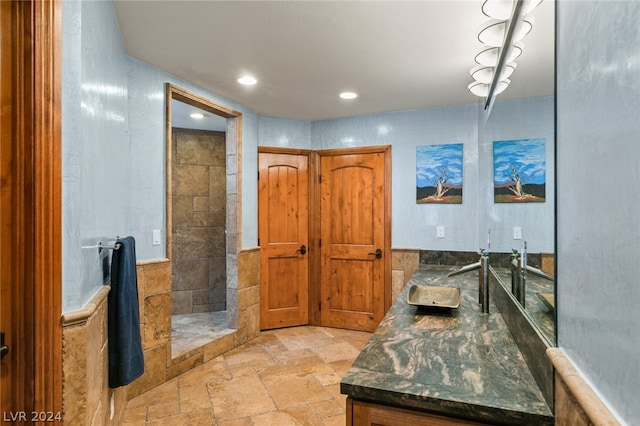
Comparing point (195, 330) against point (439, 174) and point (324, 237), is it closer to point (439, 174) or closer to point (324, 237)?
point (324, 237)

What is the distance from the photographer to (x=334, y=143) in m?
4.63

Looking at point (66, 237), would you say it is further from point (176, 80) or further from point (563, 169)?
point (176, 80)

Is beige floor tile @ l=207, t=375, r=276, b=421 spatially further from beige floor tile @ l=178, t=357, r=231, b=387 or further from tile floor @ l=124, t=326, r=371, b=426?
beige floor tile @ l=178, t=357, r=231, b=387

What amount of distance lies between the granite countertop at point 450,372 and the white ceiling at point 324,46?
931 millimetres

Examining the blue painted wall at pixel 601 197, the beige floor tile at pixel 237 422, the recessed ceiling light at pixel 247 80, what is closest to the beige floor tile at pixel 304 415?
the beige floor tile at pixel 237 422

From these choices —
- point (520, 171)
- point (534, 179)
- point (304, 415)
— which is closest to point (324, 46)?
point (520, 171)

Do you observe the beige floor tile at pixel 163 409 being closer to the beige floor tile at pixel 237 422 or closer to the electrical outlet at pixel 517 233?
the beige floor tile at pixel 237 422

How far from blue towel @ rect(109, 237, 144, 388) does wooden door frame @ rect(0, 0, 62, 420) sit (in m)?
0.62

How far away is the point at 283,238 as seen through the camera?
455cm

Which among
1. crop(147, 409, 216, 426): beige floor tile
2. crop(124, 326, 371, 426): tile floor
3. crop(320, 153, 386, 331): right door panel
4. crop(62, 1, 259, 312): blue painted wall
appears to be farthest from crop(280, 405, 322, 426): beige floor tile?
crop(320, 153, 386, 331): right door panel

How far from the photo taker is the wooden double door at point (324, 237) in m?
4.40

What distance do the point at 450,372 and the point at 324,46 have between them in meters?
2.20

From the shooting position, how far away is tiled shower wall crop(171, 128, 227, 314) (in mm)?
4996

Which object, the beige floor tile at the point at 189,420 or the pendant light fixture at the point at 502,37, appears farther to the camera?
the beige floor tile at the point at 189,420
